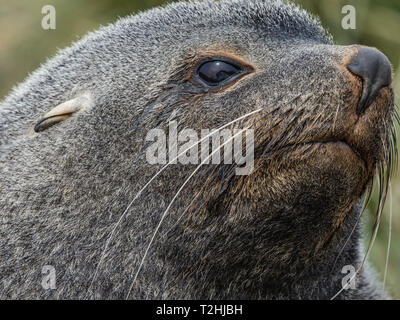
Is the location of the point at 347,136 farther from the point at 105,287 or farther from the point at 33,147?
the point at 33,147

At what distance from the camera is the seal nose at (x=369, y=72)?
371 centimetres

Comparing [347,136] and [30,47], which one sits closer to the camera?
[347,136]

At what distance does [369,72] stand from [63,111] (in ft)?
6.15

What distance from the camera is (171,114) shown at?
4082mm

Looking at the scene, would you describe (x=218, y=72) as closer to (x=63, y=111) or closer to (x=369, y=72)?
(x=369, y=72)

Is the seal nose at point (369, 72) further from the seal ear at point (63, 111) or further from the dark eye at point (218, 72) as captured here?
the seal ear at point (63, 111)

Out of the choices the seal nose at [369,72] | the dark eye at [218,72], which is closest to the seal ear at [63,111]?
the dark eye at [218,72]

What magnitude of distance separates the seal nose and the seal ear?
164cm

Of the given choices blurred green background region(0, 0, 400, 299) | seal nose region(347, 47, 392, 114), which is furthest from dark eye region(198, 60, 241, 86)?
blurred green background region(0, 0, 400, 299)

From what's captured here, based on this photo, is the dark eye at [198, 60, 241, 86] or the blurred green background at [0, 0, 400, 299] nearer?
the dark eye at [198, 60, 241, 86]

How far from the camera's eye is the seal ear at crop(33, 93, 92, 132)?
14.5ft

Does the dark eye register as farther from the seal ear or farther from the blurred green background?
the blurred green background
